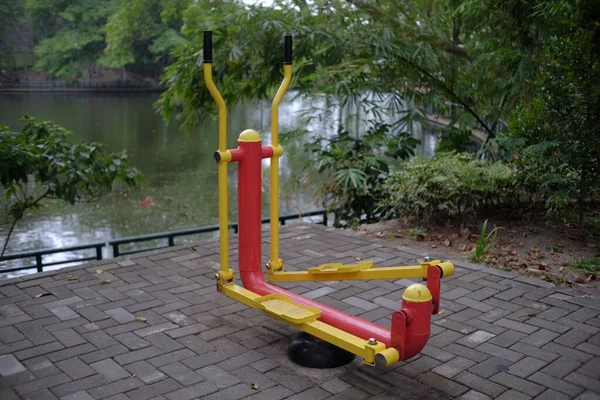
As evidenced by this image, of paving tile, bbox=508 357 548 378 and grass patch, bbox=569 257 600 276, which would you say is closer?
paving tile, bbox=508 357 548 378

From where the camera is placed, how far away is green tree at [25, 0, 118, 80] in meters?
7.87

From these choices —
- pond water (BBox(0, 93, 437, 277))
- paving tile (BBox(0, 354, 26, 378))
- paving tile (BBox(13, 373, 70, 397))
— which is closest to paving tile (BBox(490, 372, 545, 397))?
paving tile (BBox(13, 373, 70, 397))

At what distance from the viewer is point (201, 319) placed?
160 inches

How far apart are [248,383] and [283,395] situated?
0.71ft

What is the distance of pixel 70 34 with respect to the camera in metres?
9.67

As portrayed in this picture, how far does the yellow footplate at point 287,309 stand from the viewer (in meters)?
3.43

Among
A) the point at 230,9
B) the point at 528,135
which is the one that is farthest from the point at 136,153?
the point at 528,135

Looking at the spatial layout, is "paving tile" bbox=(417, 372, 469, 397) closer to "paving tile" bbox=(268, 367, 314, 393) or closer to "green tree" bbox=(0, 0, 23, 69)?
"paving tile" bbox=(268, 367, 314, 393)

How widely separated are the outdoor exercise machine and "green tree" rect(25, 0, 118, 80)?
166 inches

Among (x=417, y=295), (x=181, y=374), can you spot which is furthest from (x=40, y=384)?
(x=417, y=295)

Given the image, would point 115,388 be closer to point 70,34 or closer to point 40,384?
point 40,384

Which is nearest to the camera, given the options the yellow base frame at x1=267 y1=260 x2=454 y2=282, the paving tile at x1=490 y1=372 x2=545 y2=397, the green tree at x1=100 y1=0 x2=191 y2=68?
the paving tile at x1=490 y1=372 x2=545 y2=397

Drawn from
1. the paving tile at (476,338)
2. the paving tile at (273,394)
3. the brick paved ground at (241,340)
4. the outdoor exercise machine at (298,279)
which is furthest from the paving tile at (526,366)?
the paving tile at (273,394)

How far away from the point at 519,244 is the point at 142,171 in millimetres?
7750
